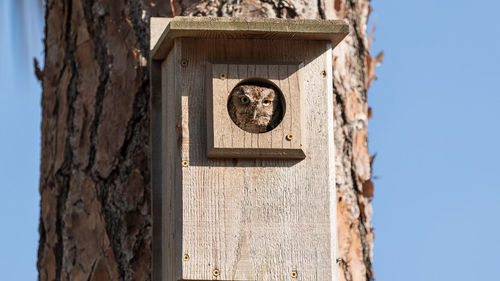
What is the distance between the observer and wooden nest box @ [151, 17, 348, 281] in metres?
3.24

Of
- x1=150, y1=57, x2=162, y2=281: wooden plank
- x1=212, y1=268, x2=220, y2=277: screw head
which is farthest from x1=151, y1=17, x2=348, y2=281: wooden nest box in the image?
x1=150, y1=57, x2=162, y2=281: wooden plank

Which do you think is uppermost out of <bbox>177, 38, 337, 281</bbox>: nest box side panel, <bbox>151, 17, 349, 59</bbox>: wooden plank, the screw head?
<bbox>151, 17, 349, 59</bbox>: wooden plank

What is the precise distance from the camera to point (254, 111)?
329 centimetres

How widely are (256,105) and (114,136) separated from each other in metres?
0.67

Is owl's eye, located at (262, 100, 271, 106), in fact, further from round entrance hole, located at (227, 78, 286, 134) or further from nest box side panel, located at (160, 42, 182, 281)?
nest box side panel, located at (160, 42, 182, 281)

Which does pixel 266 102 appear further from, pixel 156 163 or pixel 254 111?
pixel 156 163

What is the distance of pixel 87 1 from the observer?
13.2ft

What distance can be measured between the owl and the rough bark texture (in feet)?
1.69

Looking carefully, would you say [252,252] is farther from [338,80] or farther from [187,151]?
[338,80]

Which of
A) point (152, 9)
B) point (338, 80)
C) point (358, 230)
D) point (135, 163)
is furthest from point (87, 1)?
point (358, 230)

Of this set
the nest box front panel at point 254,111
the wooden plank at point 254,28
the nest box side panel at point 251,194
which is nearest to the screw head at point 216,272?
the nest box side panel at point 251,194

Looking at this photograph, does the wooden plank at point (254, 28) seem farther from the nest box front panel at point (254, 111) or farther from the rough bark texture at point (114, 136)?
the rough bark texture at point (114, 136)

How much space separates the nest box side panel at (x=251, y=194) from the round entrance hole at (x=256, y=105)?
0.15 feet

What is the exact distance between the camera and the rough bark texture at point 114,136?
3.72 metres
